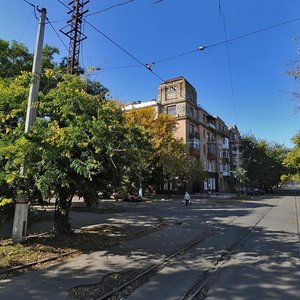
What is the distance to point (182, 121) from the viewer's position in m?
47.8

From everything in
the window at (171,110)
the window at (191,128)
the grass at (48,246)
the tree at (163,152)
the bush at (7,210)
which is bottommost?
the grass at (48,246)

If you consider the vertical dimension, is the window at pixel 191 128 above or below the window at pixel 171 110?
below

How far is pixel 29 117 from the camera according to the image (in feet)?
30.8

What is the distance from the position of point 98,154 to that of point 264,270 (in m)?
5.25

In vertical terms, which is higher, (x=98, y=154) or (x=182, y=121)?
(x=182, y=121)

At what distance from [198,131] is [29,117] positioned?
4470 centimetres

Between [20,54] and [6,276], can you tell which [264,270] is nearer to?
[6,276]

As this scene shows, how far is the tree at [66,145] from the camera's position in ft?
27.1

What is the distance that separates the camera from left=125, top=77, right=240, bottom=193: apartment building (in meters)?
47.8

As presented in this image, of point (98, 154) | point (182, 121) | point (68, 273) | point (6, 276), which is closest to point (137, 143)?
point (98, 154)

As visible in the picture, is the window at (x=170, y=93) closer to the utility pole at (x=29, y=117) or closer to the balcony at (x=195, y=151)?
the balcony at (x=195, y=151)

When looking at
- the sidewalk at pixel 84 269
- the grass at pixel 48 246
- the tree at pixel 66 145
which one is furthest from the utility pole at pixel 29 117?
the sidewalk at pixel 84 269

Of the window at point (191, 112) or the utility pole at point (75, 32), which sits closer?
the utility pole at point (75, 32)

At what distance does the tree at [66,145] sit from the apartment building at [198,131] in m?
32.0
